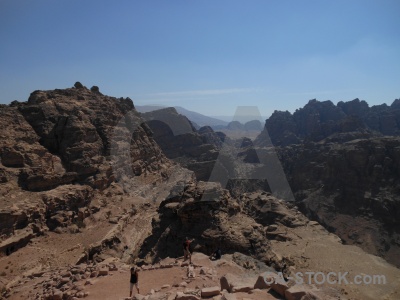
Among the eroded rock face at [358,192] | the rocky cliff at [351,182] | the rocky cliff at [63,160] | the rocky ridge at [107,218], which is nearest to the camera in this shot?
the rocky ridge at [107,218]

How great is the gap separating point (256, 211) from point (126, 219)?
13.7 metres

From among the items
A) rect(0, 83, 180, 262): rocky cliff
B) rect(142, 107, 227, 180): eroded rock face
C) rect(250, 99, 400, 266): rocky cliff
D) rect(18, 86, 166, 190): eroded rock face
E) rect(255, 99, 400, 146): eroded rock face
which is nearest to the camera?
rect(0, 83, 180, 262): rocky cliff

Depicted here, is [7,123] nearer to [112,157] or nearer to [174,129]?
[112,157]

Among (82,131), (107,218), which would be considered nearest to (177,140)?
(82,131)

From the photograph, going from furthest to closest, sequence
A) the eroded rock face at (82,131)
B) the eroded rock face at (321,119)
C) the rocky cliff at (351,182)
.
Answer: the eroded rock face at (321,119) → the rocky cliff at (351,182) → the eroded rock face at (82,131)

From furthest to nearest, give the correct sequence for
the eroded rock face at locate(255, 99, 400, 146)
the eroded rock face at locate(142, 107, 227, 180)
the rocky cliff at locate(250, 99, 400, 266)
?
the eroded rock face at locate(255, 99, 400, 146)
the eroded rock face at locate(142, 107, 227, 180)
the rocky cliff at locate(250, 99, 400, 266)

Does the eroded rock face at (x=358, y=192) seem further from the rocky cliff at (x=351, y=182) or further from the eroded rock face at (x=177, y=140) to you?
the eroded rock face at (x=177, y=140)

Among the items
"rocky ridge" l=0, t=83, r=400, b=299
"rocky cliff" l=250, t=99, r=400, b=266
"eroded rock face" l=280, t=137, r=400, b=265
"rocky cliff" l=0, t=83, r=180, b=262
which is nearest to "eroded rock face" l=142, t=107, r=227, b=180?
"rocky cliff" l=250, t=99, r=400, b=266

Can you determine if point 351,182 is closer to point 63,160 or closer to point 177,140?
point 177,140

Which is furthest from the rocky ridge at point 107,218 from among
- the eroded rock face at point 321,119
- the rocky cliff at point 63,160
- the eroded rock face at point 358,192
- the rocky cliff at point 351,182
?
the eroded rock face at point 321,119

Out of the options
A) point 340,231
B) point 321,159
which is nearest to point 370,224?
point 340,231

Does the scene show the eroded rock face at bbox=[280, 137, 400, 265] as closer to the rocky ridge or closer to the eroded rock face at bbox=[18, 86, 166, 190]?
the rocky ridge

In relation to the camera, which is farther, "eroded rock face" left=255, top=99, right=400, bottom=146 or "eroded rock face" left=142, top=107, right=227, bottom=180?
"eroded rock face" left=255, top=99, right=400, bottom=146

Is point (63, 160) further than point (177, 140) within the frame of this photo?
No
